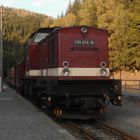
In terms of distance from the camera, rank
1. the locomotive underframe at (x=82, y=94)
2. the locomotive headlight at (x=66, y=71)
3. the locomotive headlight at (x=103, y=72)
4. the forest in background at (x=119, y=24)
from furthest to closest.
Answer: the forest in background at (x=119, y=24), the locomotive headlight at (x=103, y=72), the locomotive headlight at (x=66, y=71), the locomotive underframe at (x=82, y=94)

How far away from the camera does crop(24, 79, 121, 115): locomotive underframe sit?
16328 mm

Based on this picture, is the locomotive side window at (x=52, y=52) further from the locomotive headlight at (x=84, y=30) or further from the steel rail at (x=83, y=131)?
the steel rail at (x=83, y=131)

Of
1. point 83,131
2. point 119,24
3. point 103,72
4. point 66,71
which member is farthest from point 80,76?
point 119,24

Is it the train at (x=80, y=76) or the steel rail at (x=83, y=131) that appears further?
the train at (x=80, y=76)

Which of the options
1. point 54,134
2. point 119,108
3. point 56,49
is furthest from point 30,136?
point 119,108

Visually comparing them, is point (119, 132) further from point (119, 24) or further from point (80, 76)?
point (119, 24)

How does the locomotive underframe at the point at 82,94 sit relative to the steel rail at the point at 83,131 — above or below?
above

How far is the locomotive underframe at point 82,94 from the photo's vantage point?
643 inches

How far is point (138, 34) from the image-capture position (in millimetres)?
64250

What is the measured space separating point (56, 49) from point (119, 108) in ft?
20.3

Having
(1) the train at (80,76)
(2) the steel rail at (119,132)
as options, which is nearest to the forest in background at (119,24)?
(1) the train at (80,76)

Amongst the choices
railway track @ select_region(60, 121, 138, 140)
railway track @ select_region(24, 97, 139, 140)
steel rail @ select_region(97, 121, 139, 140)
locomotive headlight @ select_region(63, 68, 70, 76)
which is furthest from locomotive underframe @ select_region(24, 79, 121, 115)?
steel rail @ select_region(97, 121, 139, 140)

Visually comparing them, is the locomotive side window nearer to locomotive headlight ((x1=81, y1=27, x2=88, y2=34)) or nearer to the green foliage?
locomotive headlight ((x1=81, y1=27, x2=88, y2=34))

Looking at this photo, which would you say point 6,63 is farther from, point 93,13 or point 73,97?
point 73,97
